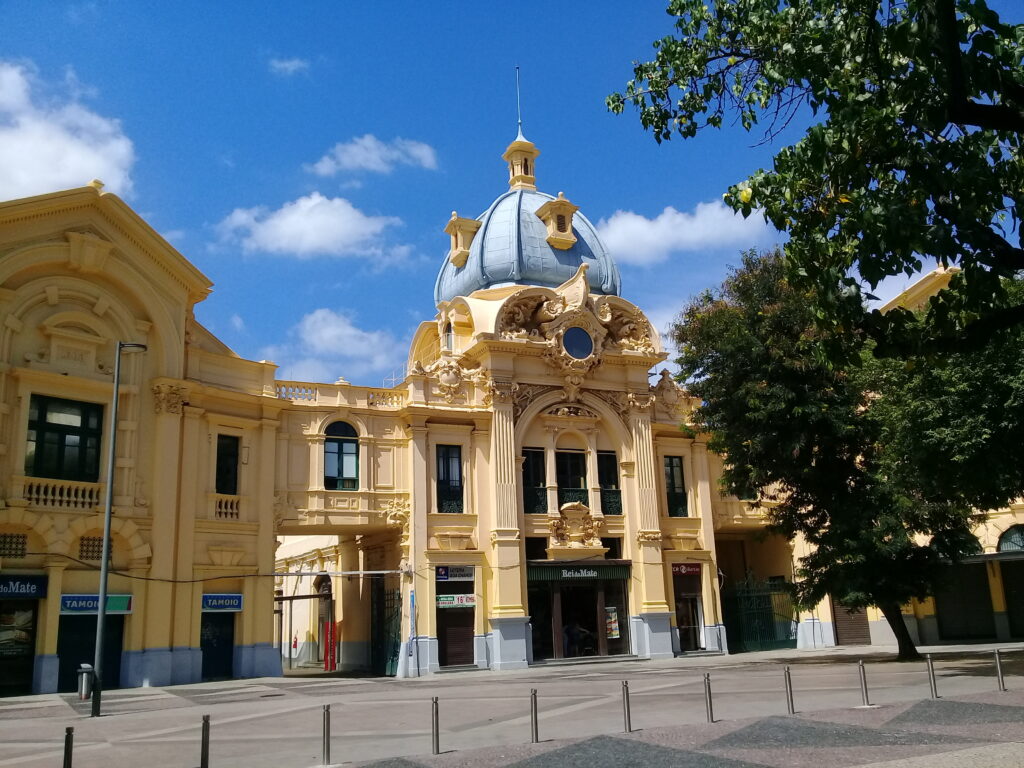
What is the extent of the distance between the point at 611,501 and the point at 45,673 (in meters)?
21.2

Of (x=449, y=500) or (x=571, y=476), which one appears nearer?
(x=449, y=500)

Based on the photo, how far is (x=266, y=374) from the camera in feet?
109

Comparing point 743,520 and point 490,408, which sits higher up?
point 490,408

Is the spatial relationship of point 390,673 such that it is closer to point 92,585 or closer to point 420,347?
point 92,585

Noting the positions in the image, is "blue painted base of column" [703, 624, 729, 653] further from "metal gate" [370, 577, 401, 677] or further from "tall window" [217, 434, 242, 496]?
"tall window" [217, 434, 242, 496]

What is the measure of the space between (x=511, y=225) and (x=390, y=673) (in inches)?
793

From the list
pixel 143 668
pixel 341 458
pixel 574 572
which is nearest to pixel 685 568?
pixel 574 572

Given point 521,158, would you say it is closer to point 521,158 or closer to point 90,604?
point 521,158

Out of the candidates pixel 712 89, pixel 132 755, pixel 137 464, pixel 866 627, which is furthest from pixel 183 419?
pixel 866 627

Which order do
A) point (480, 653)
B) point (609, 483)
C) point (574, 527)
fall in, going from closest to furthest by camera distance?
point (480, 653) → point (574, 527) → point (609, 483)

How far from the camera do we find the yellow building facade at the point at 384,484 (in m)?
27.8

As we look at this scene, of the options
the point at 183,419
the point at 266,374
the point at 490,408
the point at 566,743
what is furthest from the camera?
the point at 490,408

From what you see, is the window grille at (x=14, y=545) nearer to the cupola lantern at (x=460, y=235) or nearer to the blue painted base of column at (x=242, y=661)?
the blue painted base of column at (x=242, y=661)

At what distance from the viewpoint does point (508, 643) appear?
111 ft
